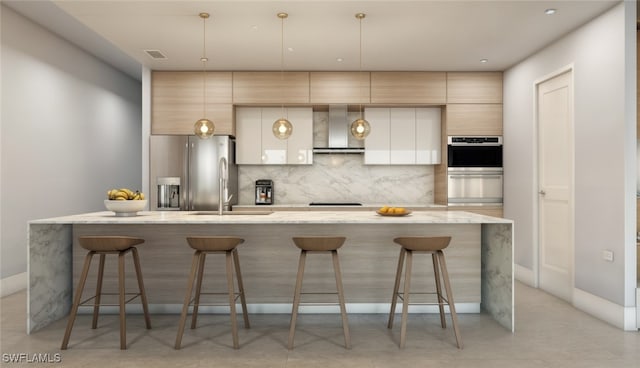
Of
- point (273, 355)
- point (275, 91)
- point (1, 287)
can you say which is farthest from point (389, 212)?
point (1, 287)

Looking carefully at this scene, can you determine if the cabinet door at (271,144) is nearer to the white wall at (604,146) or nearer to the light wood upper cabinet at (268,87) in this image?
the light wood upper cabinet at (268,87)

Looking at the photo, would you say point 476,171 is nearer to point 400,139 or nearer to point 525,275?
point 400,139

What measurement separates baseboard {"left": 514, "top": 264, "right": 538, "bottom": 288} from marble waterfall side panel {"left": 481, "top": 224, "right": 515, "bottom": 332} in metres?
1.43

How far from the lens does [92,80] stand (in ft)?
19.8

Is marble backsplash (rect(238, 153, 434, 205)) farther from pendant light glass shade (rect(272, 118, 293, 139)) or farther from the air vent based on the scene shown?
pendant light glass shade (rect(272, 118, 293, 139))

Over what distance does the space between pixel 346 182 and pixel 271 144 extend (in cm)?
126

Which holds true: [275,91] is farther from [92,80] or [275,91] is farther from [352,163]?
[92,80]

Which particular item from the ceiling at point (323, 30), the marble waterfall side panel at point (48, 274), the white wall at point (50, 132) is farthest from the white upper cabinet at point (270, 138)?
the marble waterfall side panel at point (48, 274)

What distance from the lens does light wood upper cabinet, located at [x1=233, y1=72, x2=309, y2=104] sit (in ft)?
18.6

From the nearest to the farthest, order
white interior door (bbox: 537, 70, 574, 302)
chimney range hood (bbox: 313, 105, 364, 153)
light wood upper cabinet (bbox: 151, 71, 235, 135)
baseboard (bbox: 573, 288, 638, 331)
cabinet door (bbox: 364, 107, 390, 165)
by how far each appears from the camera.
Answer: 1. baseboard (bbox: 573, 288, 638, 331)
2. white interior door (bbox: 537, 70, 574, 302)
3. light wood upper cabinet (bbox: 151, 71, 235, 135)
4. chimney range hood (bbox: 313, 105, 364, 153)
5. cabinet door (bbox: 364, 107, 390, 165)

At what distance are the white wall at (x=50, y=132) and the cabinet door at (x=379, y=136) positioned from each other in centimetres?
385

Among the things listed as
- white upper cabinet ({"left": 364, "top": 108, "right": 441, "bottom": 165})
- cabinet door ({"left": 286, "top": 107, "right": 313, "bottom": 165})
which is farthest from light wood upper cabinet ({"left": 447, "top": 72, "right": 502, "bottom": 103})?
cabinet door ({"left": 286, "top": 107, "right": 313, "bottom": 165})

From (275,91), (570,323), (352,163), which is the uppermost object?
(275,91)

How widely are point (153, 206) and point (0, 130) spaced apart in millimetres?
1826
